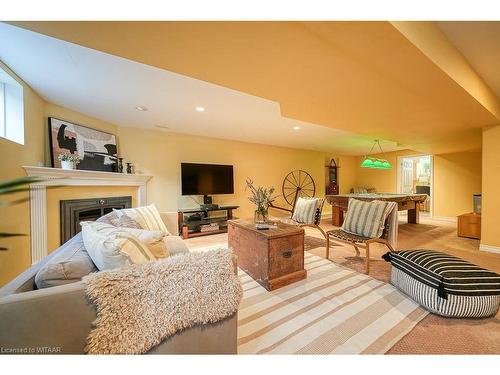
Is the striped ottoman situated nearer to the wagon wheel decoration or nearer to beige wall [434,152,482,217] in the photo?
the wagon wheel decoration

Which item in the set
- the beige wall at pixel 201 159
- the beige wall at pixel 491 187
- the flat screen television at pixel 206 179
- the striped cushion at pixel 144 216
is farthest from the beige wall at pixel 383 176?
the striped cushion at pixel 144 216

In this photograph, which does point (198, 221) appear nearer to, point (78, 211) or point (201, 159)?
point (201, 159)

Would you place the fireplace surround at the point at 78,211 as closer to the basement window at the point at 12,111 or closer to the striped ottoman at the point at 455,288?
the basement window at the point at 12,111

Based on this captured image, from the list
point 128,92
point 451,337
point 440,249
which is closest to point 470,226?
point 440,249

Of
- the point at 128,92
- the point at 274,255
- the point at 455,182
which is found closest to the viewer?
the point at 274,255

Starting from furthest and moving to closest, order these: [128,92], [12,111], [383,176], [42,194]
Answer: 1. [383,176]
2. [42,194]
3. [128,92]
4. [12,111]

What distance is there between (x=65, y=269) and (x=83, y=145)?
9.87 feet

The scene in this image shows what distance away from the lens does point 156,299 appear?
86 cm

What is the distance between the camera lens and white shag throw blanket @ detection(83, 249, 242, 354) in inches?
30.8

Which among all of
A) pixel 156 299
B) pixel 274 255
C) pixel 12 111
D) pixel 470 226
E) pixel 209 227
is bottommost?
pixel 209 227

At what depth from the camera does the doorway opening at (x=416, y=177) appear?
21.4 feet

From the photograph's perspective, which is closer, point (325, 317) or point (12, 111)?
point (325, 317)

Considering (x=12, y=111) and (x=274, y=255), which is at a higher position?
(x=12, y=111)
